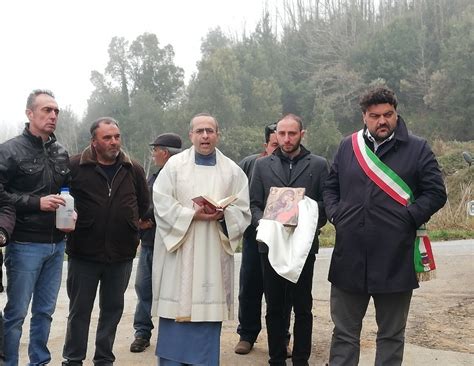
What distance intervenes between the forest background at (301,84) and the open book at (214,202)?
104 feet

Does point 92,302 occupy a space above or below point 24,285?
below

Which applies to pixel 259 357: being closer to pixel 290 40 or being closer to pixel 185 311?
pixel 185 311

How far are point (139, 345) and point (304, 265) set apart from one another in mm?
1768

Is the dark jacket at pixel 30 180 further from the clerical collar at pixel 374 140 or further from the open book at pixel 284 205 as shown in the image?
the clerical collar at pixel 374 140

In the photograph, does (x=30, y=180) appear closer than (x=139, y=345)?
Yes

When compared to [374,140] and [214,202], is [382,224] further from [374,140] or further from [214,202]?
[214,202]

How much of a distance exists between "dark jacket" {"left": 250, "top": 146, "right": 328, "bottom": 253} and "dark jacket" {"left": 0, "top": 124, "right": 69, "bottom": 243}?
58.5 inches

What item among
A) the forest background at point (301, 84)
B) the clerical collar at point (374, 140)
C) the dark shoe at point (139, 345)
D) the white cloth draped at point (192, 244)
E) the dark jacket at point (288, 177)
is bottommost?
the dark shoe at point (139, 345)

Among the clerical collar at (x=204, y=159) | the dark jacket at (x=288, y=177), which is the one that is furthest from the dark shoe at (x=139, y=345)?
the clerical collar at (x=204, y=159)

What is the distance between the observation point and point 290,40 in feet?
177

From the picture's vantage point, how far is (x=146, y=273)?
562cm

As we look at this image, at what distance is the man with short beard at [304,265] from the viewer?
469 cm

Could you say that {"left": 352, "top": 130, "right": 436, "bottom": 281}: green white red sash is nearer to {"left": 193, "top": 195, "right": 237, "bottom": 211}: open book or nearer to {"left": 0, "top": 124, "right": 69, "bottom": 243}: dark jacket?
{"left": 193, "top": 195, "right": 237, "bottom": 211}: open book

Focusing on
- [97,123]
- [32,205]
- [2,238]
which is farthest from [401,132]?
[2,238]
